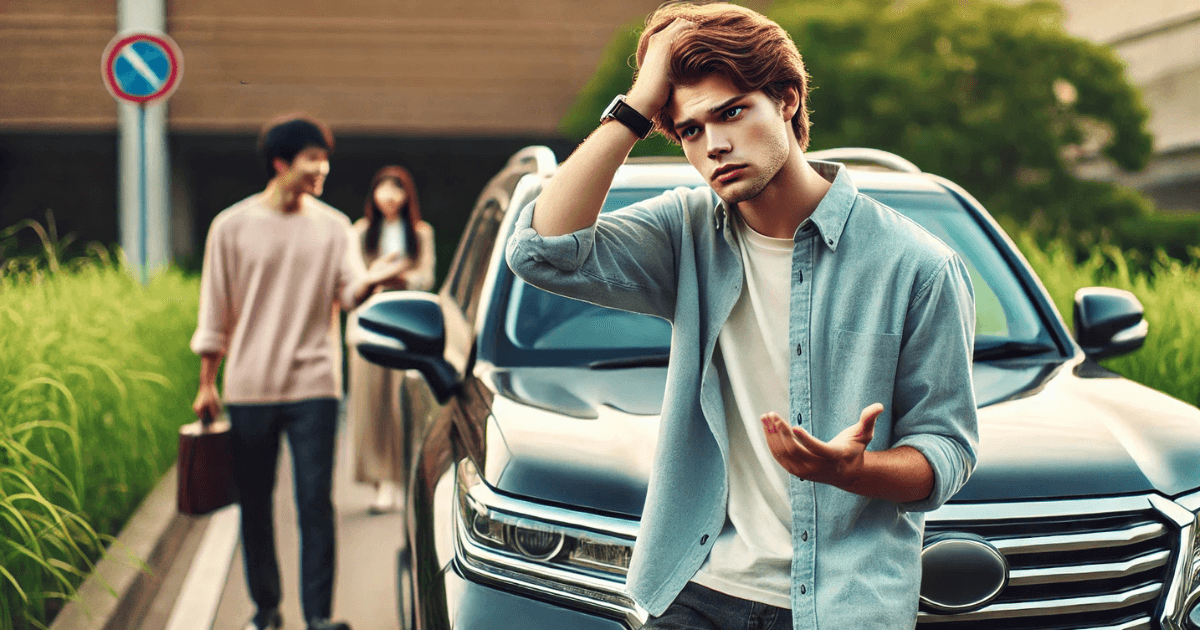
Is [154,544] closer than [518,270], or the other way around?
[518,270]

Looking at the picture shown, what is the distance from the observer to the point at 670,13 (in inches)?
69.7

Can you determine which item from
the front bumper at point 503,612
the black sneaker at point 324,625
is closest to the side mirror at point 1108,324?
the front bumper at point 503,612

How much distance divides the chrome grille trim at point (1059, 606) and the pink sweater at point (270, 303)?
2473 millimetres

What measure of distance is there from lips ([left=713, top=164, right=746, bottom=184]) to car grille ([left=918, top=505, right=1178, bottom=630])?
870 mm

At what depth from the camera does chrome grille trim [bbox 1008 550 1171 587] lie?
2221 millimetres

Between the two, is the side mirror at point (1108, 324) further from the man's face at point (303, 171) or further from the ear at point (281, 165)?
the ear at point (281, 165)

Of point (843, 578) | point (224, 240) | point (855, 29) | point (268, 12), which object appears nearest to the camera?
point (843, 578)

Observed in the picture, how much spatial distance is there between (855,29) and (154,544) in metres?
9.87

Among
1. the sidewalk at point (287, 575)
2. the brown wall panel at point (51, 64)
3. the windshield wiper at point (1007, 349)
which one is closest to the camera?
the windshield wiper at point (1007, 349)

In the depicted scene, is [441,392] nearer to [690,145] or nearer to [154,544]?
[690,145]

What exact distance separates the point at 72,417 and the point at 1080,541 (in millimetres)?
3668

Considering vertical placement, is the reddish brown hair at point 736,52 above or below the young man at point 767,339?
above

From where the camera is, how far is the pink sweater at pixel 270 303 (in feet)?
13.1

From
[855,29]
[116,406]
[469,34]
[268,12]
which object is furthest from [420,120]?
[116,406]
